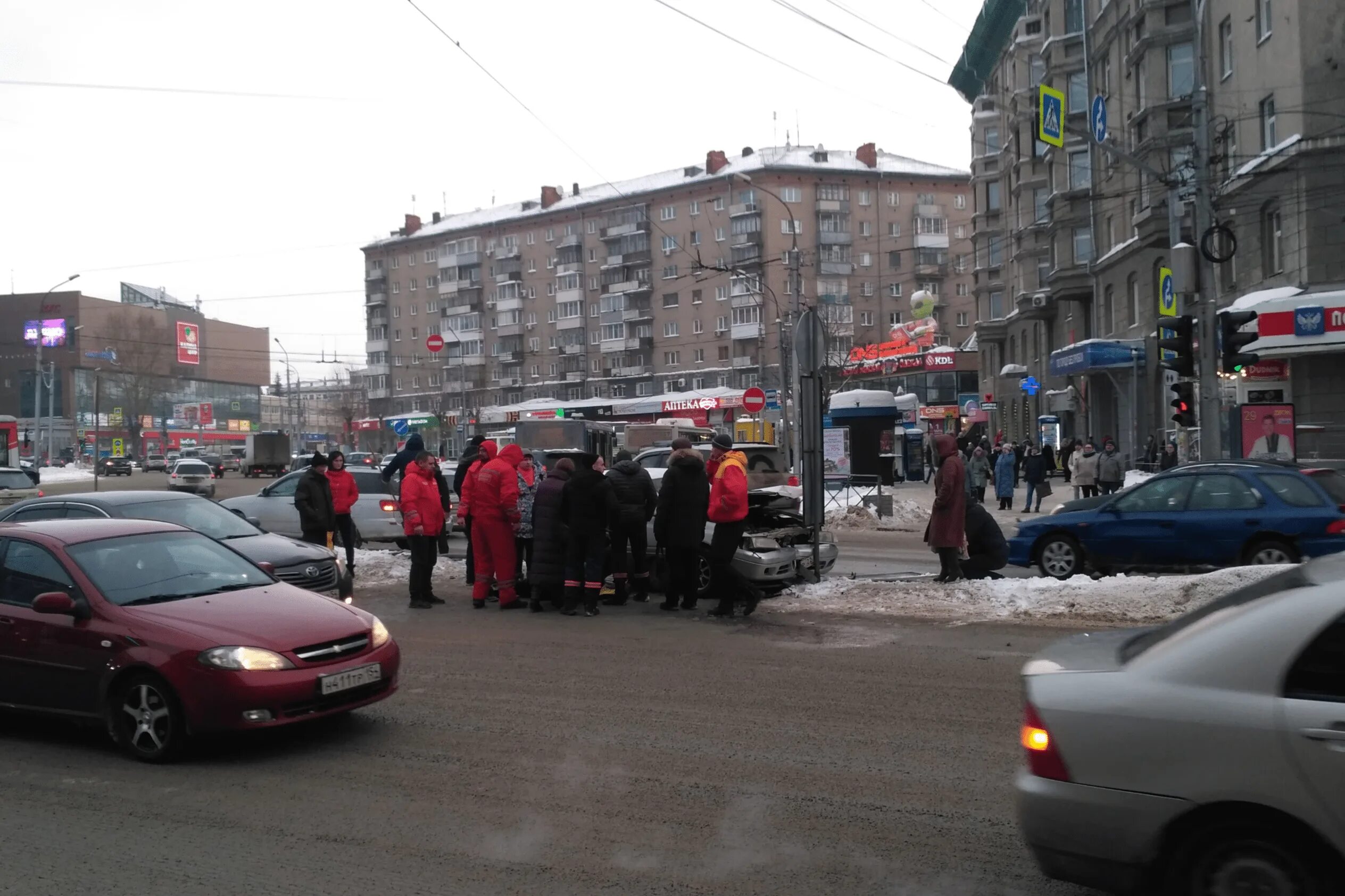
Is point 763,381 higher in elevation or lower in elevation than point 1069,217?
lower

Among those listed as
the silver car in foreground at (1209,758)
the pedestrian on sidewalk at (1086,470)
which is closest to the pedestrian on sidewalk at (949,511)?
the silver car in foreground at (1209,758)

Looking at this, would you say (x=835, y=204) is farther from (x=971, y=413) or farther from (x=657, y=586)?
(x=657, y=586)

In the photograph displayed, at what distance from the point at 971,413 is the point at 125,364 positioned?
79.5 m

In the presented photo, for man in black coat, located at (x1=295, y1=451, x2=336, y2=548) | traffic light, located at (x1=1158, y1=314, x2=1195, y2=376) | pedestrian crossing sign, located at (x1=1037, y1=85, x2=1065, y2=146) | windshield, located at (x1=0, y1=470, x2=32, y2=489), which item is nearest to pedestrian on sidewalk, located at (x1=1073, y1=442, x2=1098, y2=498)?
traffic light, located at (x1=1158, y1=314, x2=1195, y2=376)

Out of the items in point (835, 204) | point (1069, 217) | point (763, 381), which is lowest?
point (763, 381)

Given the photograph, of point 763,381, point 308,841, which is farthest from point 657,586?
point 763,381

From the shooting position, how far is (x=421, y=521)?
512 inches

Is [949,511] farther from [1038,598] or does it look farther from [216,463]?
[216,463]

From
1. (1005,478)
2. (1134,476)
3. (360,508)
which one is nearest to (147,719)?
(360,508)

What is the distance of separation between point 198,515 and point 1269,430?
774 inches

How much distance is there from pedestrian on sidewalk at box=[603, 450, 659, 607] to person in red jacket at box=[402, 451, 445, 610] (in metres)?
2.14

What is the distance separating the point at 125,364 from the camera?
97875 millimetres

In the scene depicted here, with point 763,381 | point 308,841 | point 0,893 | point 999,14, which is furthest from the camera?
point 763,381

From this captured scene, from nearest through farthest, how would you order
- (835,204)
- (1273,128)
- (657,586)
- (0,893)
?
(0,893) < (657,586) < (1273,128) < (835,204)
